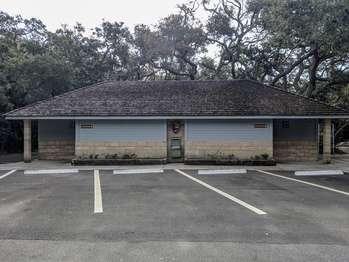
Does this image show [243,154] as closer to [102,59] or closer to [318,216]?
[318,216]

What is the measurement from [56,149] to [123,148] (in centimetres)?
424

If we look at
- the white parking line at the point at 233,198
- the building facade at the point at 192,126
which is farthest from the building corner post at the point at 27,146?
the white parking line at the point at 233,198

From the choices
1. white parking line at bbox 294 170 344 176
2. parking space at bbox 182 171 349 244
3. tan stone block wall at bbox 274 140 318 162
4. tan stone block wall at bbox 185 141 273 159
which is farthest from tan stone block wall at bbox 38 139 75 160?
white parking line at bbox 294 170 344 176

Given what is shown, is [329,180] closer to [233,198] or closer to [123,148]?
[233,198]

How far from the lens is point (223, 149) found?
18.6 metres

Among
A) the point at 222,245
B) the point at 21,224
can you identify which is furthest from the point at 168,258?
the point at 21,224

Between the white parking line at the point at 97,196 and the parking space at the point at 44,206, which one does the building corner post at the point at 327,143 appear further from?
the parking space at the point at 44,206

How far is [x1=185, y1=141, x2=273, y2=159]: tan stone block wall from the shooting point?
60.7 feet

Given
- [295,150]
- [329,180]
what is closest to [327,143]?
[295,150]

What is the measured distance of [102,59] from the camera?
103ft

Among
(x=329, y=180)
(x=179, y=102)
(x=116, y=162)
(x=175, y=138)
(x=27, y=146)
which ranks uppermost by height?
(x=179, y=102)

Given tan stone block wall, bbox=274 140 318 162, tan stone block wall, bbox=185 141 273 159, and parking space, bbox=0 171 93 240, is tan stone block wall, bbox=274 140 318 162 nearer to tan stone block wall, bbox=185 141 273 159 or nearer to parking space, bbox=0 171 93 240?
tan stone block wall, bbox=185 141 273 159

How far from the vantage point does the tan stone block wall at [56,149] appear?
20.1 meters

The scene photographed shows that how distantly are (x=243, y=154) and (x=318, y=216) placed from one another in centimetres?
1160
